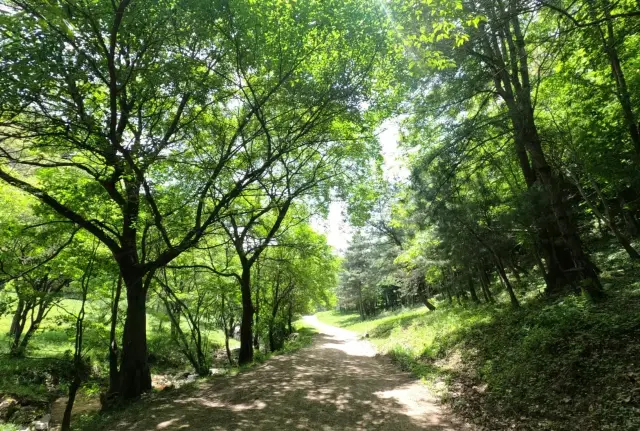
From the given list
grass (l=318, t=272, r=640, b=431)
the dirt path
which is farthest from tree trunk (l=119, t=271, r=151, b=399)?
grass (l=318, t=272, r=640, b=431)

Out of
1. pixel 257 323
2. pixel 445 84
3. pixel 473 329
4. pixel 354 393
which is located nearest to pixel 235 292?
pixel 257 323

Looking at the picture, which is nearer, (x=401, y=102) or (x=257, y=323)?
(x=401, y=102)

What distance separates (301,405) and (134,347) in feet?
16.8

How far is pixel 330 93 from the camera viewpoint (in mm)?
8773

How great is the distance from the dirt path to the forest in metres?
0.08

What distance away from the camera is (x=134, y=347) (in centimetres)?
912

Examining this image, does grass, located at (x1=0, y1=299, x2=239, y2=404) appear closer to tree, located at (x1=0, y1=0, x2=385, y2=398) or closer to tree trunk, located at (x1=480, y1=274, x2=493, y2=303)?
tree, located at (x1=0, y1=0, x2=385, y2=398)

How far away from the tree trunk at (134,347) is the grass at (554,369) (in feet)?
24.7

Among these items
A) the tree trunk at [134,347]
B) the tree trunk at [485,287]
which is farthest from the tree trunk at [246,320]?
the tree trunk at [485,287]

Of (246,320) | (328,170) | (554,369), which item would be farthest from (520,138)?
(246,320)

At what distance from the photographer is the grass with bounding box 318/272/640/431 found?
4.55 meters

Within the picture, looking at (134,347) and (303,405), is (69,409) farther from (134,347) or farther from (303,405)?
(303,405)

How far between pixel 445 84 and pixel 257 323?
1607 centimetres

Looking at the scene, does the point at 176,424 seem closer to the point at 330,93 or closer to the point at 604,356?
the point at 604,356
